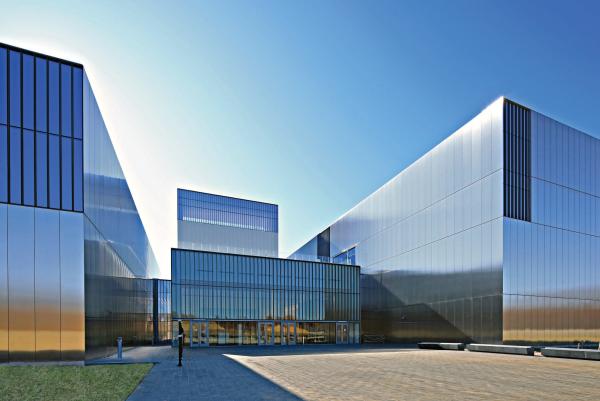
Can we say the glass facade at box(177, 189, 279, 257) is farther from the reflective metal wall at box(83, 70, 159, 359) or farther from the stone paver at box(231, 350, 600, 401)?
the stone paver at box(231, 350, 600, 401)

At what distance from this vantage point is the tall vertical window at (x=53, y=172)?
61.1 ft

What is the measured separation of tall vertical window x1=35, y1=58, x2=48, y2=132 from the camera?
18.6m

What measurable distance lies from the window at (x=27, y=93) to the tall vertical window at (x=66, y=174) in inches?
56.2

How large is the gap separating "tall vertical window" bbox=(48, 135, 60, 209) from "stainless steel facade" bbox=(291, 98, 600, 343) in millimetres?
25059

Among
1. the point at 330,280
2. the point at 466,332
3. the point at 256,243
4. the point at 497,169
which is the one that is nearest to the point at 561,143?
the point at 497,169

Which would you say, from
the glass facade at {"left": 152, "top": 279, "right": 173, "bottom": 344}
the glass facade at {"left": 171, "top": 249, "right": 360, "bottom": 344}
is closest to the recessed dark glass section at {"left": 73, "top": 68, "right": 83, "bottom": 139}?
the glass facade at {"left": 171, "top": 249, "right": 360, "bottom": 344}

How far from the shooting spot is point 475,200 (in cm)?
3080

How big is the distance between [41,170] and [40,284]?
470 cm

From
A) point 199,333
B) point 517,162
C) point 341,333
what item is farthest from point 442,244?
point 199,333

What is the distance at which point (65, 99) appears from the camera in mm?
19266

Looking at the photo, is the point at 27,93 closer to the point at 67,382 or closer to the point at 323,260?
the point at 67,382

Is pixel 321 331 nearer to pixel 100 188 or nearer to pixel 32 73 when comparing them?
pixel 100 188

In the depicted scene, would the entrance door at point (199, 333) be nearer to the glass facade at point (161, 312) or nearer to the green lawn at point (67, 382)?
the glass facade at point (161, 312)

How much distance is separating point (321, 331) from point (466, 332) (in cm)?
1532
